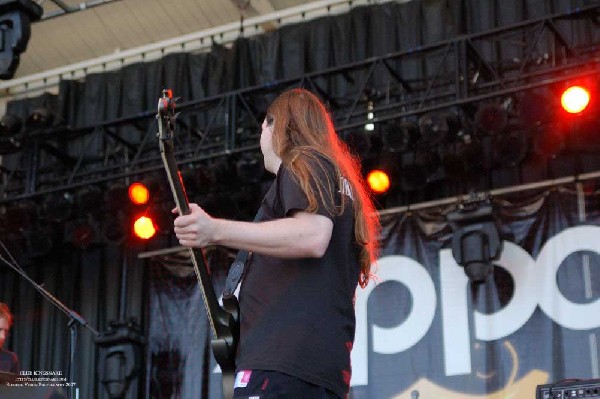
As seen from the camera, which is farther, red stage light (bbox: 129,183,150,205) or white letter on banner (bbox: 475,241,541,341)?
red stage light (bbox: 129,183,150,205)

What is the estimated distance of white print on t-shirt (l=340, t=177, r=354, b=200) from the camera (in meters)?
2.39

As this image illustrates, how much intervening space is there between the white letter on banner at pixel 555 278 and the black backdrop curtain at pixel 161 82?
58.6 inches

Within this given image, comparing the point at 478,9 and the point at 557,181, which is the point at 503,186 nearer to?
the point at 557,181

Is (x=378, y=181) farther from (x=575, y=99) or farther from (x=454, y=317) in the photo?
(x=575, y=99)

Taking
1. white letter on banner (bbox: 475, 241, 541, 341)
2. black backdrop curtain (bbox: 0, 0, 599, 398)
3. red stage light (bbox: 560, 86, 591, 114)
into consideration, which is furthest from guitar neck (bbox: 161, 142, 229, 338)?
black backdrop curtain (bbox: 0, 0, 599, 398)

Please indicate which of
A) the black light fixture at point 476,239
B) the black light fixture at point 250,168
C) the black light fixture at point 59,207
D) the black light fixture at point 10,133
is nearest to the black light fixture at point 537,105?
the black light fixture at point 476,239

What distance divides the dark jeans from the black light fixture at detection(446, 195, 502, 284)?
204 inches


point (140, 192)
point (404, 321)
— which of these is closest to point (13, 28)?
point (140, 192)

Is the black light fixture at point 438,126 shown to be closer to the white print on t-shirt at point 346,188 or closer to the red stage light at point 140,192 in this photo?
the red stage light at point 140,192

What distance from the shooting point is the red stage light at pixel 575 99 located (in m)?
6.68

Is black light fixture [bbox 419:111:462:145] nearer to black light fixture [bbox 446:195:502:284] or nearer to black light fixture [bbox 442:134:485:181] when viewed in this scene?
black light fixture [bbox 442:134:485:181]

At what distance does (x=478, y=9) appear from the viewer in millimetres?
7957

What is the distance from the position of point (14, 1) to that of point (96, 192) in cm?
286

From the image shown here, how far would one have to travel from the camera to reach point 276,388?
2188 mm
